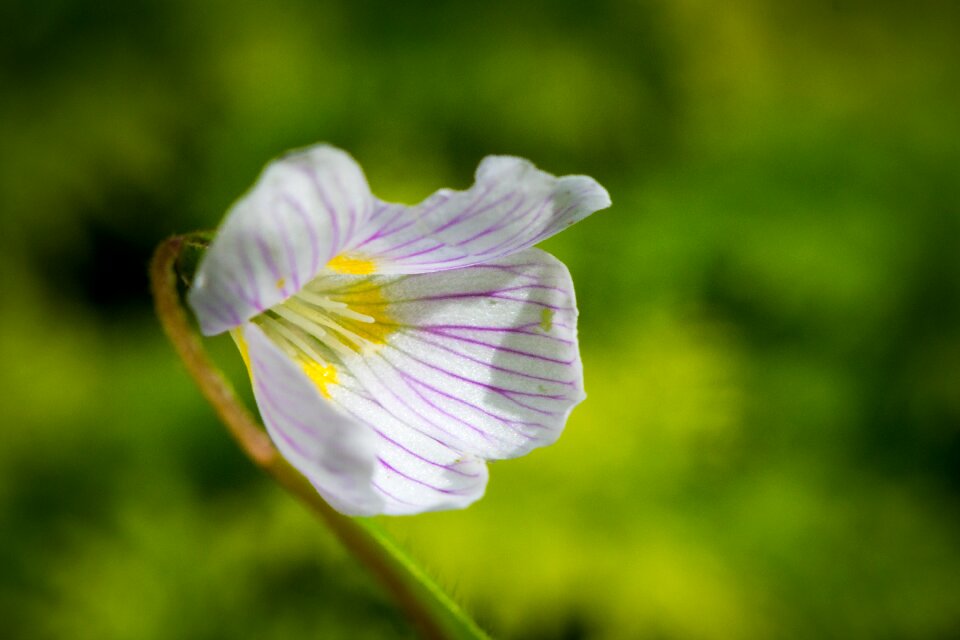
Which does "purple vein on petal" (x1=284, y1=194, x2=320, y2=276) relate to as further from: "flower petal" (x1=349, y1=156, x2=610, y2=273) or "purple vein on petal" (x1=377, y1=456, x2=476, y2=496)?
"purple vein on petal" (x1=377, y1=456, x2=476, y2=496)

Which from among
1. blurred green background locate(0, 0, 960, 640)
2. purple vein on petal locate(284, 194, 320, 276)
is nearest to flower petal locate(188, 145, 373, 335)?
purple vein on petal locate(284, 194, 320, 276)

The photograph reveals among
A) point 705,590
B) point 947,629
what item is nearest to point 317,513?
point 705,590

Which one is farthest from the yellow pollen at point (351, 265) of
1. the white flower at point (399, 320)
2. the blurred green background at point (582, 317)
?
the blurred green background at point (582, 317)

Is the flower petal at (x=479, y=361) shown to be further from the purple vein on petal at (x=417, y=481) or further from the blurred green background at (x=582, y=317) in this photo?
the blurred green background at (x=582, y=317)

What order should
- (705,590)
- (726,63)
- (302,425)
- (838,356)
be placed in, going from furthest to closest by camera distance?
(726,63), (838,356), (705,590), (302,425)

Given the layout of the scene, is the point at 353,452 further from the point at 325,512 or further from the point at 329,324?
the point at 329,324

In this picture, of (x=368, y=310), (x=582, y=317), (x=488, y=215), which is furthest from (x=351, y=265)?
(x=582, y=317)

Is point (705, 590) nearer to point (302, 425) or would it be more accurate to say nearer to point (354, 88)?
point (354, 88)

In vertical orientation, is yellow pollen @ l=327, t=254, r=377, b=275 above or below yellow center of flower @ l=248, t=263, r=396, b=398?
above
